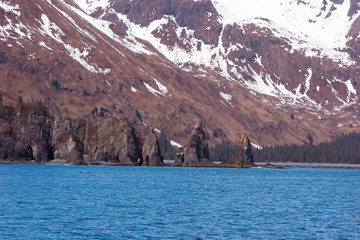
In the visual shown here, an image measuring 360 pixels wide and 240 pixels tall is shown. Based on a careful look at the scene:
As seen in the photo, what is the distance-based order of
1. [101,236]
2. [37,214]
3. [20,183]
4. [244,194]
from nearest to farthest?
[101,236], [37,214], [244,194], [20,183]

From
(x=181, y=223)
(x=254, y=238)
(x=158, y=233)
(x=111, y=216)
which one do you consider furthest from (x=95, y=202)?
(x=254, y=238)

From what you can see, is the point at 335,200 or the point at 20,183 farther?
the point at 20,183

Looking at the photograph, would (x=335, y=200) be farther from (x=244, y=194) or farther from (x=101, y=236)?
(x=101, y=236)

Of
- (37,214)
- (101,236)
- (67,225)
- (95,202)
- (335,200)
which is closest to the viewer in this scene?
(101,236)

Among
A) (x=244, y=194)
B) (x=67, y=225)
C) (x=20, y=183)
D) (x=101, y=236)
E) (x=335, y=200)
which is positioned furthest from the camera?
(x=20, y=183)

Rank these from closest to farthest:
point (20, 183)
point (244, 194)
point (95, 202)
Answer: point (95, 202), point (244, 194), point (20, 183)

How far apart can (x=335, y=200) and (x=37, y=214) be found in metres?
50.0

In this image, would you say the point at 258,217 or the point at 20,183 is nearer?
the point at 258,217

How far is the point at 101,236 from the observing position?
207 ft

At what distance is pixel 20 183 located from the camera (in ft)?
400

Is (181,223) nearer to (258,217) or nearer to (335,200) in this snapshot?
(258,217)

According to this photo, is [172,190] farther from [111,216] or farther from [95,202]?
[111,216]

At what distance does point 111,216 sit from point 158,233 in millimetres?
12515

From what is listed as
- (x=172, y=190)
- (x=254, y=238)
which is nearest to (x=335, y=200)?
(x=172, y=190)
